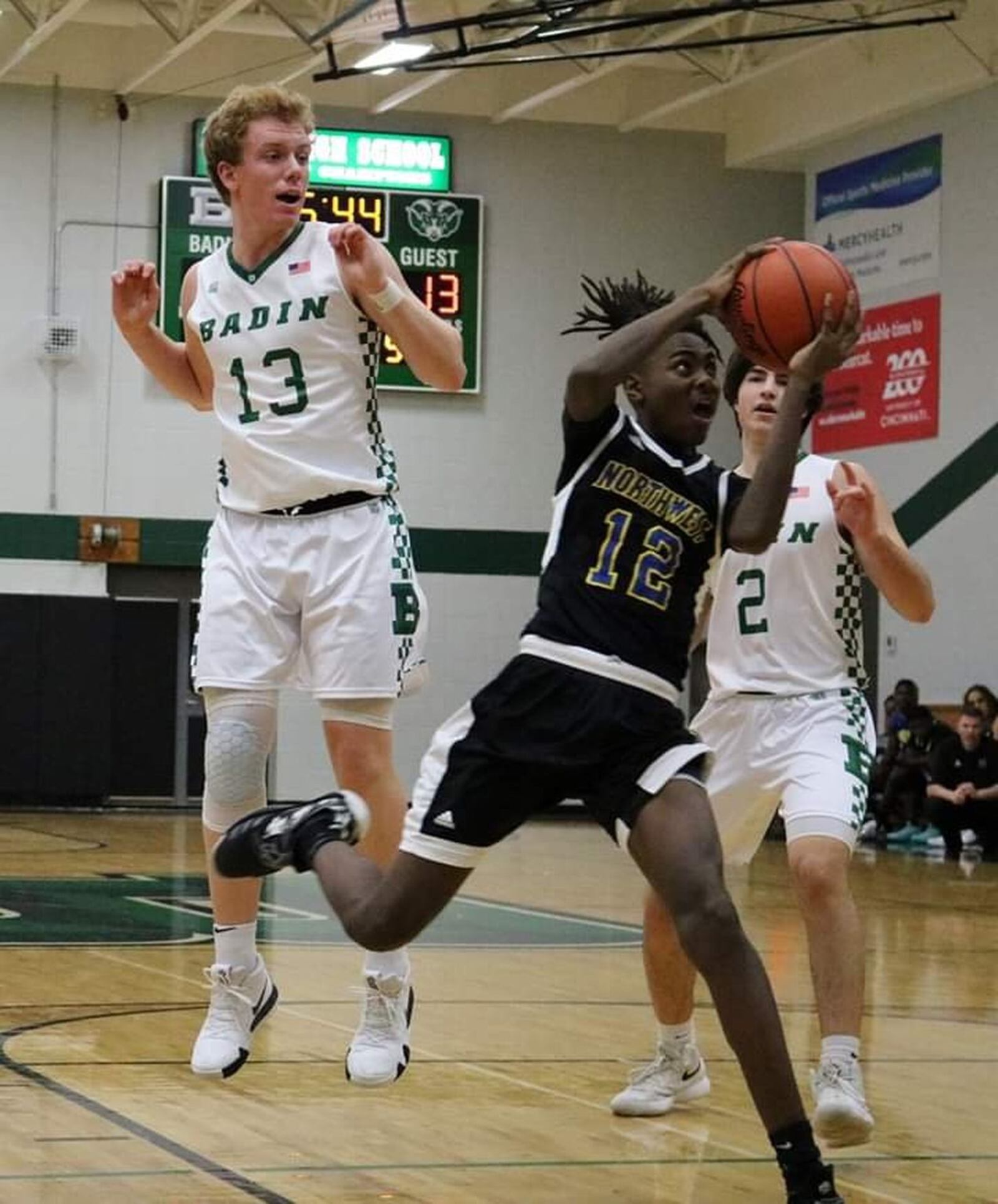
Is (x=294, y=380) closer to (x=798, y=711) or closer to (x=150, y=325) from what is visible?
(x=150, y=325)

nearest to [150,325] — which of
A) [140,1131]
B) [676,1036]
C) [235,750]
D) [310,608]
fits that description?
[310,608]

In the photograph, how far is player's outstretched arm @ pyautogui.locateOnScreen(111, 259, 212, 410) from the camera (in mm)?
4992

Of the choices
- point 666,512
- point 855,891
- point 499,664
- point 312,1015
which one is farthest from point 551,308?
point 666,512

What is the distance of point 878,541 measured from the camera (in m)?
4.86

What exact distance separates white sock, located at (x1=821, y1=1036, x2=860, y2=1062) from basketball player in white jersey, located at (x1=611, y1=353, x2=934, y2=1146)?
0.04 meters

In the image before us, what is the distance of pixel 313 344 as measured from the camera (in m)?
4.73

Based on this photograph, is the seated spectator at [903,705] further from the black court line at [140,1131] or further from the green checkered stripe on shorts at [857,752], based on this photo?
the black court line at [140,1131]

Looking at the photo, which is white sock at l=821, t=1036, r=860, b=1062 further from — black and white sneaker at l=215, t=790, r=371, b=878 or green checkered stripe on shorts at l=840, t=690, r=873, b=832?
black and white sneaker at l=215, t=790, r=371, b=878

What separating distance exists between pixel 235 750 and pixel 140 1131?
0.87 meters

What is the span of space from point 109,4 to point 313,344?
14846 mm

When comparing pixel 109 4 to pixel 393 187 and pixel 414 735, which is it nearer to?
pixel 393 187

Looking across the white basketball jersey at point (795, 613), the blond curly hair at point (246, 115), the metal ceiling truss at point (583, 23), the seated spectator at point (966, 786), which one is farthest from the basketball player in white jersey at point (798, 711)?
the seated spectator at point (966, 786)

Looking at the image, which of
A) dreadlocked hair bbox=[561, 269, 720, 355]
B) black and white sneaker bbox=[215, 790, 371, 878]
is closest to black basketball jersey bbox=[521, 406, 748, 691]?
dreadlocked hair bbox=[561, 269, 720, 355]

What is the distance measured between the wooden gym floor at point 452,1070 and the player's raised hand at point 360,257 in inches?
69.4
